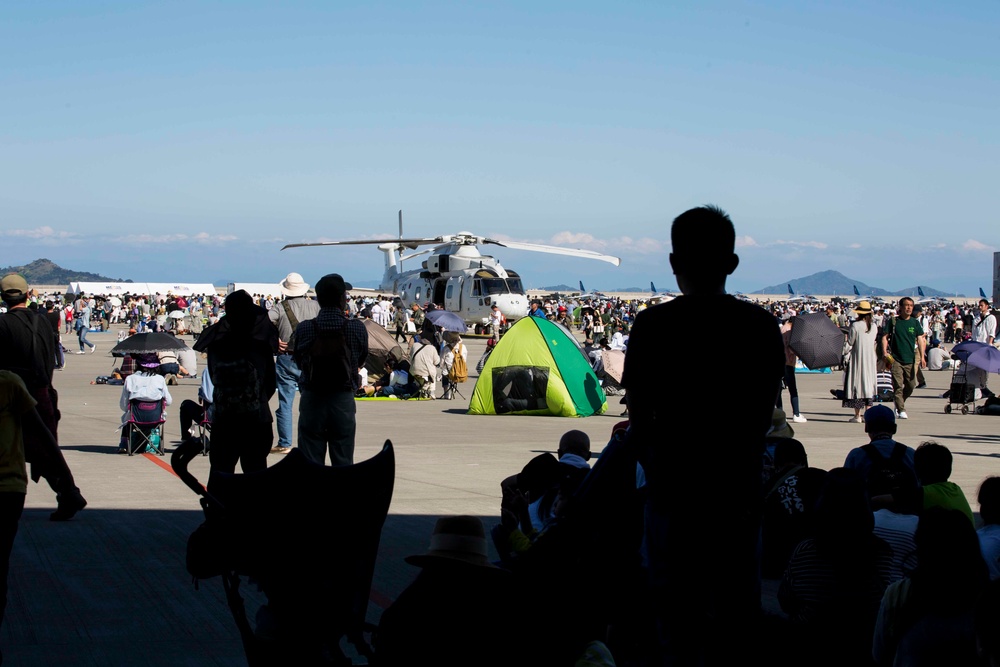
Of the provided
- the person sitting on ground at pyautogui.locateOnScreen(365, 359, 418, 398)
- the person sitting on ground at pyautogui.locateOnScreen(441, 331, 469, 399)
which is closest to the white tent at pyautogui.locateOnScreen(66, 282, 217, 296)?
the person sitting on ground at pyautogui.locateOnScreen(365, 359, 418, 398)

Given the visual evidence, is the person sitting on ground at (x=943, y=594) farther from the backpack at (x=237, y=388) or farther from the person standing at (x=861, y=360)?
the person standing at (x=861, y=360)

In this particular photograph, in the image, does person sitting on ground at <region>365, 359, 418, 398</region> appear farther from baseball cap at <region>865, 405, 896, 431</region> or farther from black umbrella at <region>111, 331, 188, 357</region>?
baseball cap at <region>865, 405, 896, 431</region>

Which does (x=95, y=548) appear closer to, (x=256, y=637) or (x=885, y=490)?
(x=256, y=637)

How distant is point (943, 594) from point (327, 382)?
5.07m

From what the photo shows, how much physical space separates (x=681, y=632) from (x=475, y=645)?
0.77 m

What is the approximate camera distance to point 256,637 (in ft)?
12.8

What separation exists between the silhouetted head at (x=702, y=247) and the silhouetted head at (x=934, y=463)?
2.95m

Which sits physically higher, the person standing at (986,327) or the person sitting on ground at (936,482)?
the person standing at (986,327)

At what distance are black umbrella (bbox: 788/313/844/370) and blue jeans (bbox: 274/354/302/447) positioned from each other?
27.3 ft

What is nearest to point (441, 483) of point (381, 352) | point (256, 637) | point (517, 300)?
point (256, 637)

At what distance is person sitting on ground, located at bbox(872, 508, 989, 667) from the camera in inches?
143

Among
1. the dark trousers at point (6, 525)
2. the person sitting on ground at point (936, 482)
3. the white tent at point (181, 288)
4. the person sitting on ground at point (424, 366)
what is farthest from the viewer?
the white tent at point (181, 288)

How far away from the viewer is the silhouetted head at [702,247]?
3.67 metres

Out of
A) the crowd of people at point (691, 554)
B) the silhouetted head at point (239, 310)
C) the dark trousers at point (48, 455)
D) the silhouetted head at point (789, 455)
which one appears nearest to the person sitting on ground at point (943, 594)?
the crowd of people at point (691, 554)
